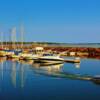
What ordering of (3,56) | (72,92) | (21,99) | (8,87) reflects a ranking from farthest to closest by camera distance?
1. (3,56)
2. (8,87)
3. (72,92)
4. (21,99)

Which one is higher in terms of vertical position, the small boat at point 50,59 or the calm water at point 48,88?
the small boat at point 50,59

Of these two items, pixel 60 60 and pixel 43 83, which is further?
pixel 60 60

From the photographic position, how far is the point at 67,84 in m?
33.7

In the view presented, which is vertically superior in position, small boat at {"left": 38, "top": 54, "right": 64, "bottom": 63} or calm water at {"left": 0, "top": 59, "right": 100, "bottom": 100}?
small boat at {"left": 38, "top": 54, "right": 64, "bottom": 63}

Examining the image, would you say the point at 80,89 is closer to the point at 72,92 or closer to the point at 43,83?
the point at 72,92

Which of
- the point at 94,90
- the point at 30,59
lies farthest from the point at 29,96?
the point at 30,59

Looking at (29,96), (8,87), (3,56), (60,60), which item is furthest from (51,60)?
(29,96)

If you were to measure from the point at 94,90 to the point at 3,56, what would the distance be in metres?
54.7

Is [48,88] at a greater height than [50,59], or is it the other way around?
[50,59]

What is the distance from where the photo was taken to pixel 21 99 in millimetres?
25547

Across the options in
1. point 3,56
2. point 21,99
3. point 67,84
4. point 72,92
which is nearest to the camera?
point 21,99

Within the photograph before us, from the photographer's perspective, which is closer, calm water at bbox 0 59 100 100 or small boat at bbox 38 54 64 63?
calm water at bbox 0 59 100 100

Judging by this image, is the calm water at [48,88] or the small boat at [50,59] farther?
the small boat at [50,59]

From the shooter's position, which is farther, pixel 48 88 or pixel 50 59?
pixel 50 59
